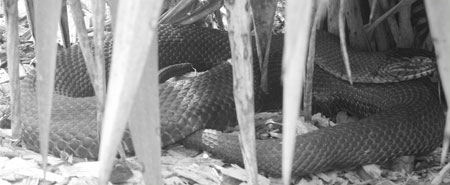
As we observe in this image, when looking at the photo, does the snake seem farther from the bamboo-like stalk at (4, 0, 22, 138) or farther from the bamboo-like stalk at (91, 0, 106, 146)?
the bamboo-like stalk at (91, 0, 106, 146)

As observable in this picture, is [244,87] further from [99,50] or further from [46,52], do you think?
[46,52]

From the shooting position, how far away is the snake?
259 centimetres

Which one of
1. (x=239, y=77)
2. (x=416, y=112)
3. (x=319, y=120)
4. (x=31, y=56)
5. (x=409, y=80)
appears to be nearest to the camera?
(x=239, y=77)

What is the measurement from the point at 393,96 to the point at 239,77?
2.08 metres

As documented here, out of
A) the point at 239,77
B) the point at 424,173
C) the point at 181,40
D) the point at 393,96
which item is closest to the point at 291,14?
the point at 239,77

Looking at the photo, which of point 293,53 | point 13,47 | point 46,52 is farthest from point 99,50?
point 293,53

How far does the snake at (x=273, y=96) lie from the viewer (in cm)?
259

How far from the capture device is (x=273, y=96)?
3.20 m

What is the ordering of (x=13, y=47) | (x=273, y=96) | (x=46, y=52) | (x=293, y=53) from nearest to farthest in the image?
(x=293, y=53) → (x=46, y=52) → (x=13, y=47) → (x=273, y=96)

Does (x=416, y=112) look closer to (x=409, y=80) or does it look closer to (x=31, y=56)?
(x=409, y=80)

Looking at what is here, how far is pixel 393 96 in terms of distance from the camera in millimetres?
3184

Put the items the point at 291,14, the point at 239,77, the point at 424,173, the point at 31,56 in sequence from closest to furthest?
the point at 291,14 → the point at 239,77 → the point at 424,173 → the point at 31,56

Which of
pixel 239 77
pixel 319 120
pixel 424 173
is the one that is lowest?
pixel 424 173

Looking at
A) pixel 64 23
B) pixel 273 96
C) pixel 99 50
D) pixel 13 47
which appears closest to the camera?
pixel 99 50
